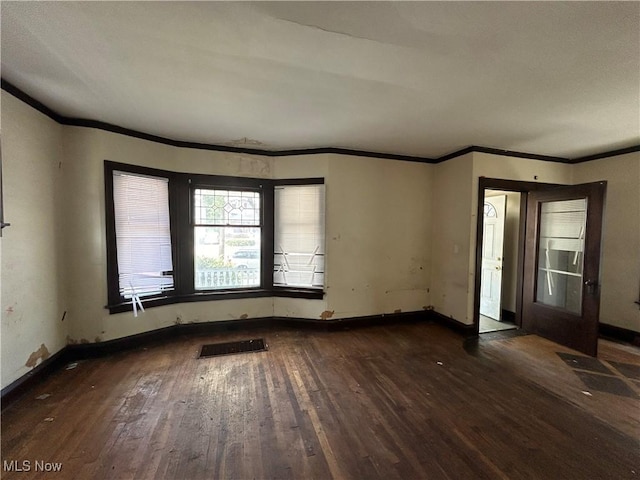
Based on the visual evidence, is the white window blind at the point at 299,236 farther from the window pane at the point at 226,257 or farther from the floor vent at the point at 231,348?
the floor vent at the point at 231,348

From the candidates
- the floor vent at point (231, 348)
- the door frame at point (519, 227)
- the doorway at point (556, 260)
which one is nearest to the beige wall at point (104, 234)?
the floor vent at point (231, 348)

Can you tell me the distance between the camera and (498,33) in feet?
4.98

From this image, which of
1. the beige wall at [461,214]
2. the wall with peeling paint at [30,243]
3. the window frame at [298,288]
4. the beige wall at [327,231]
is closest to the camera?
the wall with peeling paint at [30,243]

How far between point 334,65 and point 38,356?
361cm

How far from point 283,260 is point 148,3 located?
3.03m

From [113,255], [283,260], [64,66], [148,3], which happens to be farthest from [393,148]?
[113,255]

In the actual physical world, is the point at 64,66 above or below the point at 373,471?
above

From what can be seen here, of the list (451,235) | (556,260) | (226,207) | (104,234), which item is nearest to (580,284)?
(556,260)

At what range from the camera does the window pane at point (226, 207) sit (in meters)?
3.69

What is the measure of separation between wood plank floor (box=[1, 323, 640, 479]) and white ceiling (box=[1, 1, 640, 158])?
8.46 feet

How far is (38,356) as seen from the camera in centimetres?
248

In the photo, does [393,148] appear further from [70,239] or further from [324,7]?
[70,239]

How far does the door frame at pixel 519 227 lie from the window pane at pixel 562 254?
26 centimetres

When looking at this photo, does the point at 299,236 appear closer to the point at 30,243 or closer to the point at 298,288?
the point at 298,288
